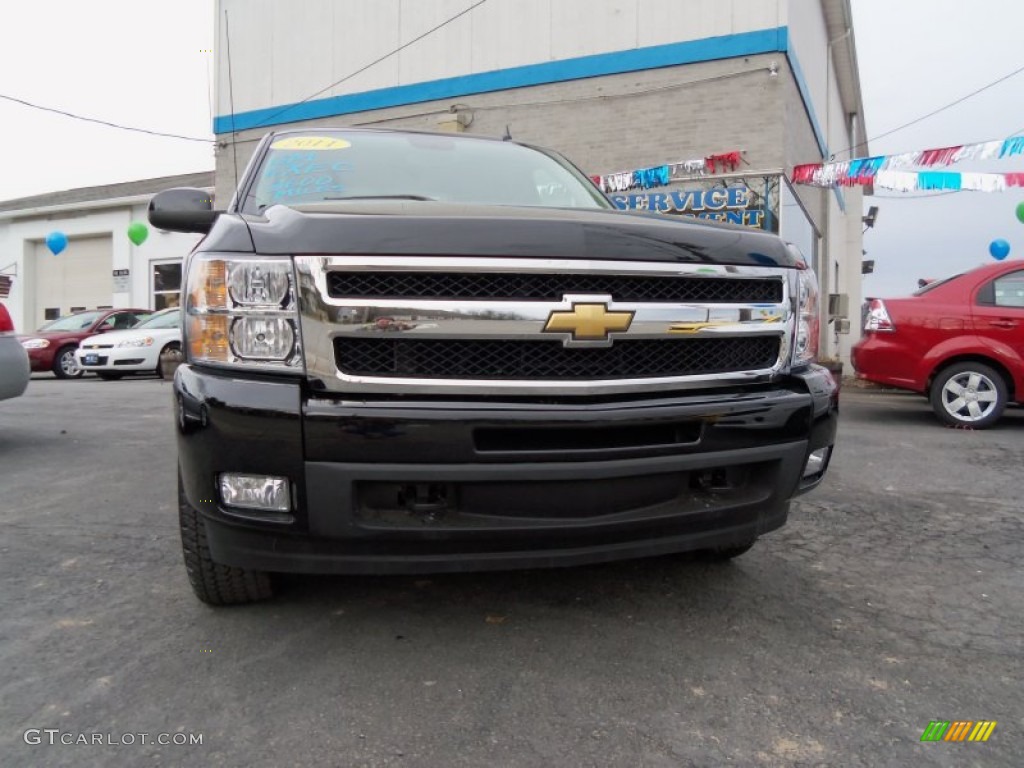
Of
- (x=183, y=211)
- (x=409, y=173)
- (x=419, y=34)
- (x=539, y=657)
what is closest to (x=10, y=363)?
(x=183, y=211)

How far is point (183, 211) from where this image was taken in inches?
106

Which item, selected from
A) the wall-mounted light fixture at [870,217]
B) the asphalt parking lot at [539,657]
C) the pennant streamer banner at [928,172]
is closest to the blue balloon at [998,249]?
the wall-mounted light fixture at [870,217]

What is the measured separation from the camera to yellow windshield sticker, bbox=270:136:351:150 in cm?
312

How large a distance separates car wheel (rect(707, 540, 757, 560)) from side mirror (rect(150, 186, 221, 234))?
7.63 ft

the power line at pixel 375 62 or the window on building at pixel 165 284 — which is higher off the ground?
the power line at pixel 375 62

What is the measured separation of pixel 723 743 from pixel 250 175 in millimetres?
2625

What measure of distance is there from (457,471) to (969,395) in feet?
20.7

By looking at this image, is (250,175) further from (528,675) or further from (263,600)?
(528,675)

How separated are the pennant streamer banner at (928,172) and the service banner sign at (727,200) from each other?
962mm

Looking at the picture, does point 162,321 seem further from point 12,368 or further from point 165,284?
point 165,284

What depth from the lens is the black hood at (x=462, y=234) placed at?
184 cm

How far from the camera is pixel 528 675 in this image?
79.2 inches

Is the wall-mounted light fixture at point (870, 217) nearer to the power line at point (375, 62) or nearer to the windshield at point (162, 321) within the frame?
the power line at point (375, 62)

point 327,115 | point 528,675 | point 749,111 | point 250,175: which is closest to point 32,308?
point 327,115
